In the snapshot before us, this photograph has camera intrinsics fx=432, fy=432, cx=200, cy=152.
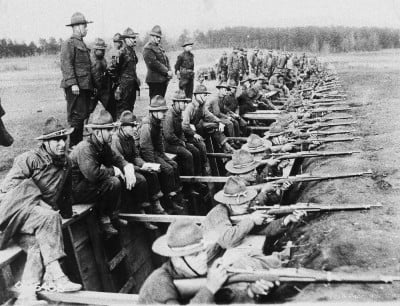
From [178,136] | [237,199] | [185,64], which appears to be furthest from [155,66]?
[237,199]

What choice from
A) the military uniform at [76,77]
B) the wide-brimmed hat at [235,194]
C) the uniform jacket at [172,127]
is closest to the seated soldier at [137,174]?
the military uniform at [76,77]

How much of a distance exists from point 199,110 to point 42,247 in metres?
6.15

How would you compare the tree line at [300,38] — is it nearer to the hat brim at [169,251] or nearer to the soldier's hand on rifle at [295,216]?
the soldier's hand on rifle at [295,216]

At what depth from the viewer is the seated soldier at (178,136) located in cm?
827

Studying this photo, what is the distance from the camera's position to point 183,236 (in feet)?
10.7

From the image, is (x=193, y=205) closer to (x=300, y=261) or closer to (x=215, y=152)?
(x=215, y=152)

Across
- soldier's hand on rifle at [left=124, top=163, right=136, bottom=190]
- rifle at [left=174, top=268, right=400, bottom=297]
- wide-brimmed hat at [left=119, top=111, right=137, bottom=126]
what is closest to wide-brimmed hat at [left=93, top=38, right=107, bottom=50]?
wide-brimmed hat at [left=119, top=111, right=137, bottom=126]

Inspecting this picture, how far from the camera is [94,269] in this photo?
5941 mm

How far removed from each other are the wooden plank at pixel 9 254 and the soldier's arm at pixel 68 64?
3.30 meters

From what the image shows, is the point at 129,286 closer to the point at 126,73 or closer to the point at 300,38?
the point at 126,73

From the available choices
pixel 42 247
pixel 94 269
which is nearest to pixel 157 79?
pixel 94 269

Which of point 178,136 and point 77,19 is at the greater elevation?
point 77,19

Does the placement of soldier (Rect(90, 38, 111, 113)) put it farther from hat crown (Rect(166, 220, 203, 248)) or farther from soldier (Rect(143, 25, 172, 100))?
hat crown (Rect(166, 220, 203, 248))

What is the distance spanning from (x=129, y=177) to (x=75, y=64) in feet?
8.21
